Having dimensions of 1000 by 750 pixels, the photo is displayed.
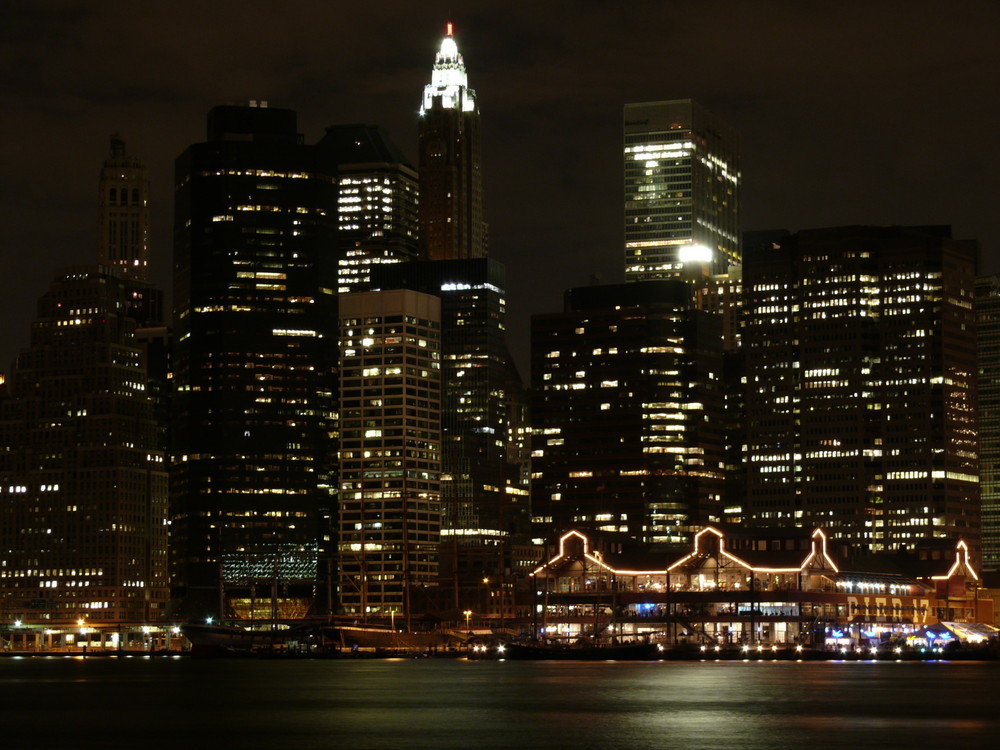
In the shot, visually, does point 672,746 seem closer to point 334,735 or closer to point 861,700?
point 334,735

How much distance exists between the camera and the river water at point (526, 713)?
11900cm

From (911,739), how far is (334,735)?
1472 inches

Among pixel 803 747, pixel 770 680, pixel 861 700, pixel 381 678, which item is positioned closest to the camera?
pixel 803 747

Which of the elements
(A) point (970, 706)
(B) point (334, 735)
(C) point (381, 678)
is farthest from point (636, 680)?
(B) point (334, 735)

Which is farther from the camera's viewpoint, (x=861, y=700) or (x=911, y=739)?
(x=861, y=700)

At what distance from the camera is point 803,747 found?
4449 inches

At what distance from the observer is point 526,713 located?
140 metres

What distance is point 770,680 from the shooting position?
180 m

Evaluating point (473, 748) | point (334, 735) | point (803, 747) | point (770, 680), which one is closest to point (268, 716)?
point (334, 735)

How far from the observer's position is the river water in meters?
119

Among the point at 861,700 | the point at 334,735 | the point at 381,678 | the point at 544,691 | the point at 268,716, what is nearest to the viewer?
the point at 334,735

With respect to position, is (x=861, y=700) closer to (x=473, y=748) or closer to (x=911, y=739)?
(x=911, y=739)

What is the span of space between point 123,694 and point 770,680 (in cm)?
6153

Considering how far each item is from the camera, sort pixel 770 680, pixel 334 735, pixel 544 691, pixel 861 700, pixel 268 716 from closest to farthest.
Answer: pixel 334 735
pixel 268 716
pixel 861 700
pixel 544 691
pixel 770 680
